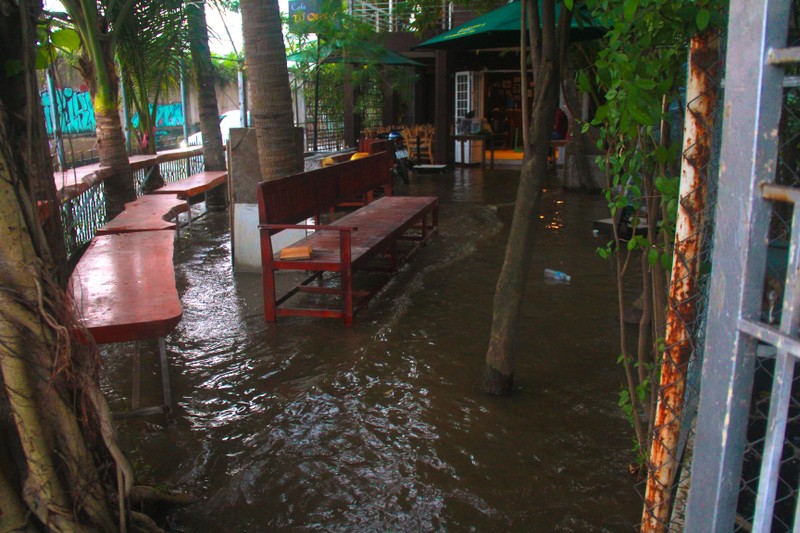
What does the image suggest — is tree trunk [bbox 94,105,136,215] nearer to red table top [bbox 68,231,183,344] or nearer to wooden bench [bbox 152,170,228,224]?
wooden bench [bbox 152,170,228,224]

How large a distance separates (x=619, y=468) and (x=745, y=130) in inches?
87.4

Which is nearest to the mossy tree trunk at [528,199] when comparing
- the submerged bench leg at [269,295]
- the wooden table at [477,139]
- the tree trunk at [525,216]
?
the tree trunk at [525,216]

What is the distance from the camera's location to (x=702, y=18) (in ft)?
6.60

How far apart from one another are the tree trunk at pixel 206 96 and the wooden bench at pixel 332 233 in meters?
4.02

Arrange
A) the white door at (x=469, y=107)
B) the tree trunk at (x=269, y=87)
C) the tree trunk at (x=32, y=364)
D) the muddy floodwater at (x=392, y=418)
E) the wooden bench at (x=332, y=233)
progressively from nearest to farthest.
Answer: the tree trunk at (x=32, y=364) < the muddy floodwater at (x=392, y=418) < the wooden bench at (x=332, y=233) < the tree trunk at (x=269, y=87) < the white door at (x=469, y=107)

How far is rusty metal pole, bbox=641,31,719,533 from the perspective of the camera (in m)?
2.17

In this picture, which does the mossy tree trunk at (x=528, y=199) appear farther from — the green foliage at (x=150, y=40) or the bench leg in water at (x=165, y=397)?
the green foliage at (x=150, y=40)

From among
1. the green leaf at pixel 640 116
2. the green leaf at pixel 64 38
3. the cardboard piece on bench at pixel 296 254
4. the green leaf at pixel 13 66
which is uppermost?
the green leaf at pixel 64 38

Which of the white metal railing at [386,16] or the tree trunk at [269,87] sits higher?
the white metal railing at [386,16]

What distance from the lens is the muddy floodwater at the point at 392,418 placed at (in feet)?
10.0

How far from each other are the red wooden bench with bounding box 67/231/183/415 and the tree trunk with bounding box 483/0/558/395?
1.77 metres

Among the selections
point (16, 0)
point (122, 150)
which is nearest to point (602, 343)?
point (16, 0)

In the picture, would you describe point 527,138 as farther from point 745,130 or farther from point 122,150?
point 122,150

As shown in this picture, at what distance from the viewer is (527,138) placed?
3.87 metres
